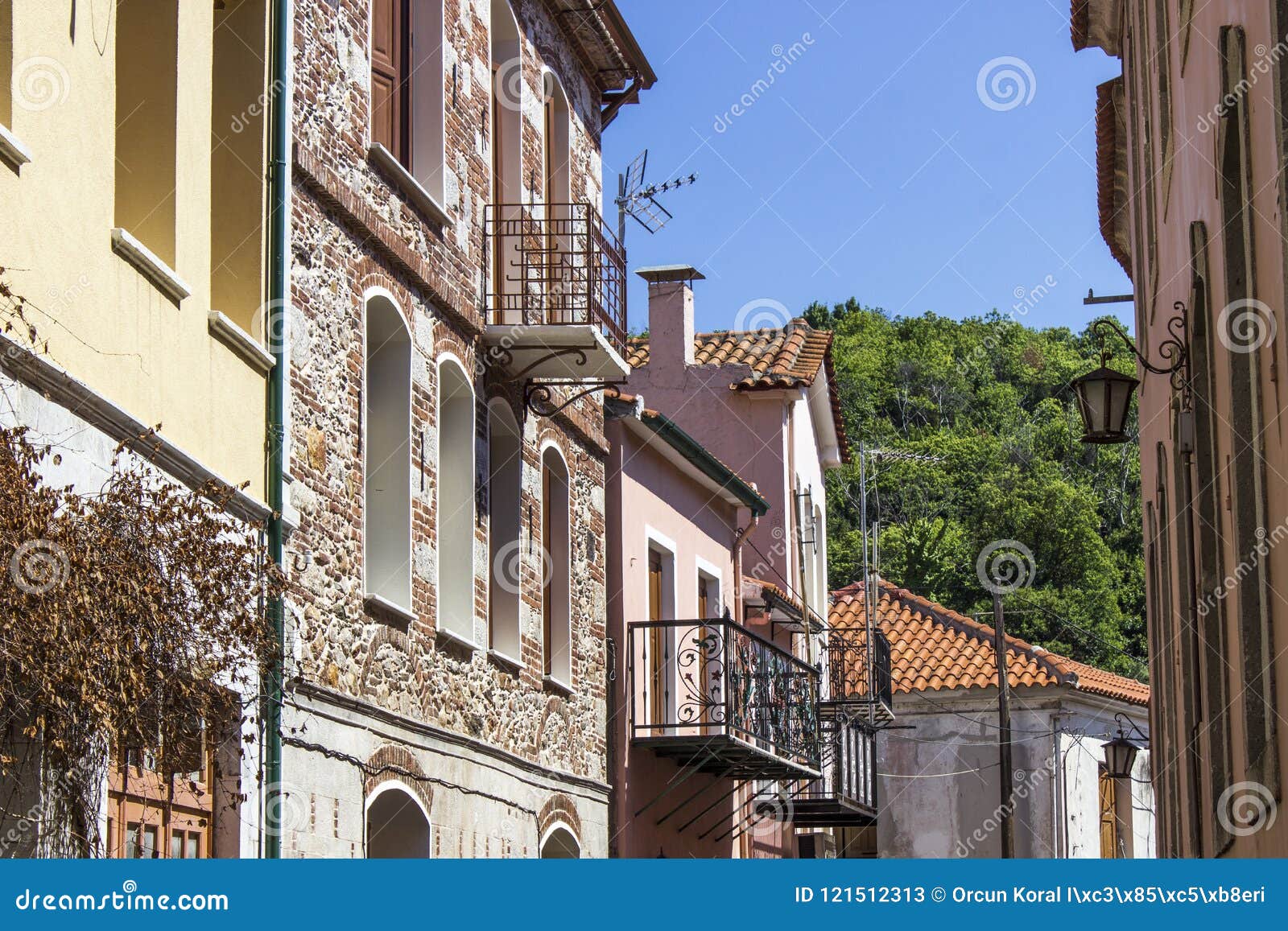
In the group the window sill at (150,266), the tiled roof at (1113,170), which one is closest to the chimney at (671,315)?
the tiled roof at (1113,170)

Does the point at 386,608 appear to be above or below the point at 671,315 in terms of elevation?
below

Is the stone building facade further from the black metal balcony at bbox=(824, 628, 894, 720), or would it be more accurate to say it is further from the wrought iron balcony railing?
the black metal balcony at bbox=(824, 628, 894, 720)

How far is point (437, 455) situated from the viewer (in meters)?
13.8

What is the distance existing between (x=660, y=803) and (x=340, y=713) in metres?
8.34

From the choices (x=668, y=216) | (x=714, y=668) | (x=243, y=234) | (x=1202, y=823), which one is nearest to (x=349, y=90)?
(x=243, y=234)

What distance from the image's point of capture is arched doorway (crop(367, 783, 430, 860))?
13.0 meters

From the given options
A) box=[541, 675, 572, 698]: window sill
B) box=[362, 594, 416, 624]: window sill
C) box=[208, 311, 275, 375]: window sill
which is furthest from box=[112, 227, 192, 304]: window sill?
box=[541, 675, 572, 698]: window sill

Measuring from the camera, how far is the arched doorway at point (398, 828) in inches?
513

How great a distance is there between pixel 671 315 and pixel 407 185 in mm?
13571

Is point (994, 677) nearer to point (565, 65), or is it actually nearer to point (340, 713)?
point (565, 65)

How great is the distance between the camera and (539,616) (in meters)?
16.2

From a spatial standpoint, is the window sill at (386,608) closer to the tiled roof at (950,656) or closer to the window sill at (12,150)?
the window sill at (12,150)

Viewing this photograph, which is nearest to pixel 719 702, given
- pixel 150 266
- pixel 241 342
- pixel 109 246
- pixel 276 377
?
pixel 276 377

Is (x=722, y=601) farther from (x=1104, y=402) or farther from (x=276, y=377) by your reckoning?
(x=276, y=377)
